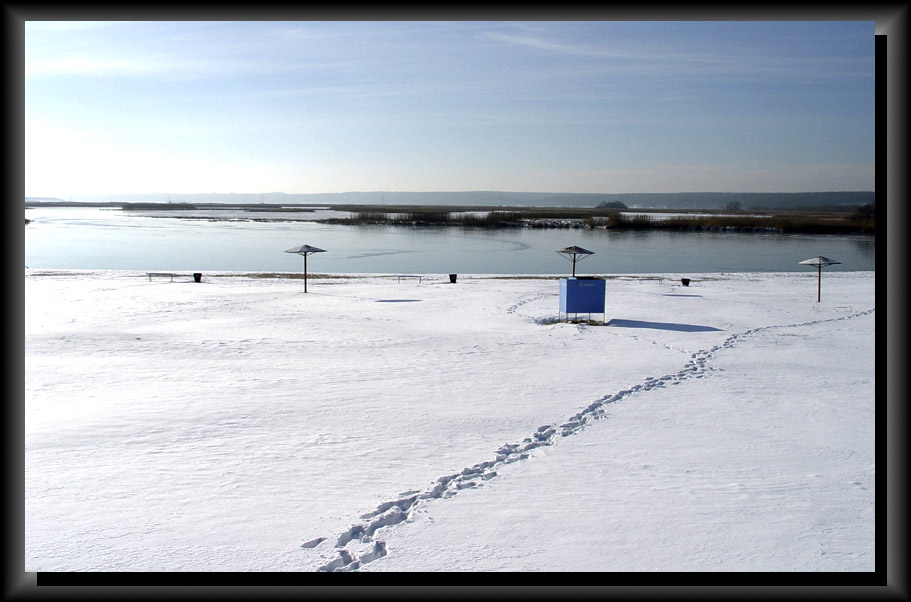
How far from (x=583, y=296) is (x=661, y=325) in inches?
78.8

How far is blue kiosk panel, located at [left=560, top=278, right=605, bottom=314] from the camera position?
16781mm

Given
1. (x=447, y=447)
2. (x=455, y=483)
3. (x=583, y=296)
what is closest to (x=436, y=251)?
(x=583, y=296)

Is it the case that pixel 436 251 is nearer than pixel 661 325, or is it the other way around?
pixel 661 325

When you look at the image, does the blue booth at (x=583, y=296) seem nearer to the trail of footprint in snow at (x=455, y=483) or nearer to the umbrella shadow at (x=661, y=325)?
the umbrella shadow at (x=661, y=325)

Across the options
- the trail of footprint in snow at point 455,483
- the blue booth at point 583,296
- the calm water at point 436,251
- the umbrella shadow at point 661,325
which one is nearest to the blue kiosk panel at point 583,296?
the blue booth at point 583,296

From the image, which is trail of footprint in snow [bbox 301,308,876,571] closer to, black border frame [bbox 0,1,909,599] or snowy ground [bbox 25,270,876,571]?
snowy ground [bbox 25,270,876,571]

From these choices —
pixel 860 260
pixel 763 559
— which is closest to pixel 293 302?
pixel 763 559

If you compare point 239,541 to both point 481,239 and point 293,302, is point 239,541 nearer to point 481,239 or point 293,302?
point 293,302

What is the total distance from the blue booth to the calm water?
16.6 metres

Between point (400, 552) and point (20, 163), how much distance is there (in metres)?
3.17

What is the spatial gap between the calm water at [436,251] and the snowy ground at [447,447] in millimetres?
20033

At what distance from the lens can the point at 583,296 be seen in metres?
16.8

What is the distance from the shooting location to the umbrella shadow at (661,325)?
1594cm
